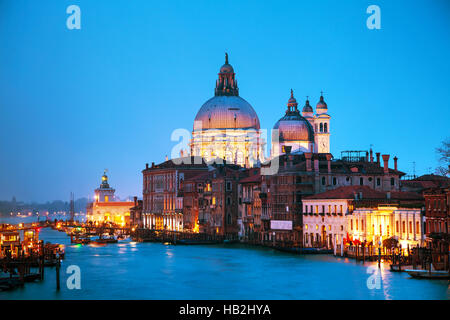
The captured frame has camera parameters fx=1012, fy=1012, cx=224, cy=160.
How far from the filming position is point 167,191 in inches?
4382

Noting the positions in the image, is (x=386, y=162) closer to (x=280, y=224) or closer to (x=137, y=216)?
(x=280, y=224)

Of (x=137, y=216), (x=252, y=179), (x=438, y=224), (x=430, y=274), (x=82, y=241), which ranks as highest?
(x=252, y=179)

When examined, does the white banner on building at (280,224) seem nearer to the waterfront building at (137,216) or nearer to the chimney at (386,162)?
the chimney at (386,162)

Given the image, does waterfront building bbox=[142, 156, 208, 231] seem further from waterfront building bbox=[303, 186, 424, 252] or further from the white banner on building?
waterfront building bbox=[303, 186, 424, 252]

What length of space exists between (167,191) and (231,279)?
193 ft

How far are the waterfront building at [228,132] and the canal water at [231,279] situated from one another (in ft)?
154

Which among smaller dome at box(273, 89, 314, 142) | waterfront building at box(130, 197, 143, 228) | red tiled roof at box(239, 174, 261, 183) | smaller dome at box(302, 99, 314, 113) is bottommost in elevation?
waterfront building at box(130, 197, 143, 228)

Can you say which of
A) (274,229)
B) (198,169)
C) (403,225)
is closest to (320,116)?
(198,169)

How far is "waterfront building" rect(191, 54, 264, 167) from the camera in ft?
383

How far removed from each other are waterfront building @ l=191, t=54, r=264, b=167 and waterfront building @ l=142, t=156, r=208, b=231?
471 centimetres

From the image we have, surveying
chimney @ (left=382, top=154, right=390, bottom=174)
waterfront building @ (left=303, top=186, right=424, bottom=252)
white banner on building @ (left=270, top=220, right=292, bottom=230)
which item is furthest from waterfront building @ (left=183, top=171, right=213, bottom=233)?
waterfront building @ (left=303, top=186, right=424, bottom=252)

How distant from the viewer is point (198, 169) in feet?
357

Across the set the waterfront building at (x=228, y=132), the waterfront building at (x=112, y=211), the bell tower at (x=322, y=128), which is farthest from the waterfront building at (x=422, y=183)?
the waterfront building at (x=112, y=211)

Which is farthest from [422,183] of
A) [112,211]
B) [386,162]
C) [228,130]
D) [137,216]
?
[112,211]
